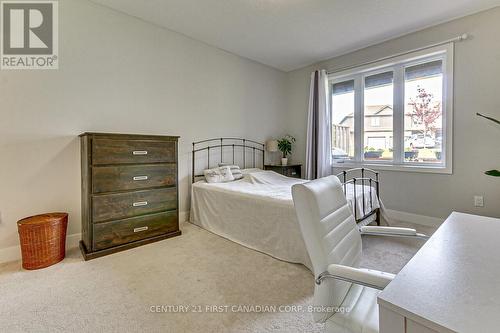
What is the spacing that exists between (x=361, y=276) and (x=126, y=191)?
2348 millimetres

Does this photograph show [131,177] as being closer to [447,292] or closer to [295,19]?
[447,292]

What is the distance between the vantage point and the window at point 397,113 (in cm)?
307

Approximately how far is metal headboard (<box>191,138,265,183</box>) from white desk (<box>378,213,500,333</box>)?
10.2 feet

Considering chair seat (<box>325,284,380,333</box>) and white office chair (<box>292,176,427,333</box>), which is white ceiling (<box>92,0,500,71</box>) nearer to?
white office chair (<box>292,176,427,333</box>)

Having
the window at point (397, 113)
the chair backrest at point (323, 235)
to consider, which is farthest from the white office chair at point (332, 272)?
the window at point (397, 113)

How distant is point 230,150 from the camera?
396cm

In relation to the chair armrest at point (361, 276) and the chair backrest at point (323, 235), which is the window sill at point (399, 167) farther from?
the chair armrest at point (361, 276)

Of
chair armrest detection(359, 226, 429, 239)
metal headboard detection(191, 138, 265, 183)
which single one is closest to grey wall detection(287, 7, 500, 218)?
metal headboard detection(191, 138, 265, 183)

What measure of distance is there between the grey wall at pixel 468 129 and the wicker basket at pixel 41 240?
168 inches

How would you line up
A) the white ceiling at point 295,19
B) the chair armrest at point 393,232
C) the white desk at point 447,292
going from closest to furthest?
1. the white desk at point 447,292
2. the chair armrest at point 393,232
3. the white ceiling at point 295,19

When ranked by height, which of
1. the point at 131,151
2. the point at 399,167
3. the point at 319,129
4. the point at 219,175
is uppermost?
the point at 319,129

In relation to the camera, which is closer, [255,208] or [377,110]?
[255,208]

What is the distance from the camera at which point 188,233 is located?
9.55 feet

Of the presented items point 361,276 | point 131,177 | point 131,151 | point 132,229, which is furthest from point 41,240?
point 361,276
